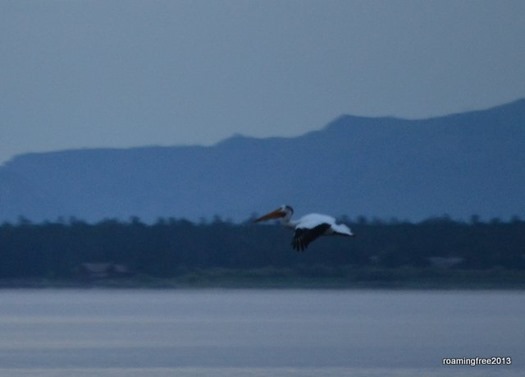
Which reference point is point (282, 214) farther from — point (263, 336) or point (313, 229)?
point (263, 336)

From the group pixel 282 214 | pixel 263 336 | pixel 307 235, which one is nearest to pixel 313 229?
pixel 307 235

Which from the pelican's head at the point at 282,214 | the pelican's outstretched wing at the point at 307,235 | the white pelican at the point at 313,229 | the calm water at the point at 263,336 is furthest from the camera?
the calm water at the point at 263,336

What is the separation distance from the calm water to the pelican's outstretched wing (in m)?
5.83

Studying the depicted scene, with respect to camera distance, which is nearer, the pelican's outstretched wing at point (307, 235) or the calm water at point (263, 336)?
the pelican's outstretched wing at point (307, 235)

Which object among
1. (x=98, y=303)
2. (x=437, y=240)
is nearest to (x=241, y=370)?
(x=98, y=303)

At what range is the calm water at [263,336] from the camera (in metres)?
25.0

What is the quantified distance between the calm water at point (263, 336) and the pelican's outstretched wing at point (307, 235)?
5.83m

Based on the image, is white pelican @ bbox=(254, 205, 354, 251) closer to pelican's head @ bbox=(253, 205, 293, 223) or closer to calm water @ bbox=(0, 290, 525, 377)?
pelican's head @ bbox=(253, 205, 293, 223)

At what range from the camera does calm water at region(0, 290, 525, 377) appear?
25.0 m

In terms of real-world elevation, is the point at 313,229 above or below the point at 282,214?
below

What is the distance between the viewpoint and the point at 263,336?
3203 centimetres

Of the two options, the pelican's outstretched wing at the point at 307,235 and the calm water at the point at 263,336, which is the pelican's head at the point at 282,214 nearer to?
the pelican's outstretched wing at the point at 307,235

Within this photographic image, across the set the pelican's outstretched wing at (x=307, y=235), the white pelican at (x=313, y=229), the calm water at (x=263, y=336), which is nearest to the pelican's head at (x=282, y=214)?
the white pelican at (x=313, y=229)

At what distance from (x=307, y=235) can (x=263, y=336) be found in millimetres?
14072
